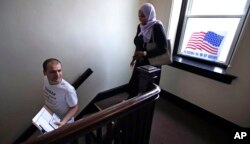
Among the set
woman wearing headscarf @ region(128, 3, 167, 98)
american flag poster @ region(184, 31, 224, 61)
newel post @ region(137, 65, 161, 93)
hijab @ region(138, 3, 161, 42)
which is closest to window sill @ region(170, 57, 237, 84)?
american flag poster @ region(184, 31, 224, 61)

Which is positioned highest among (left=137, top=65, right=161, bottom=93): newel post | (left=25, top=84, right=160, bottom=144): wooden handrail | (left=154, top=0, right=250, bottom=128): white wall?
(left=137, top=65, right=161, bottom=93): newel post

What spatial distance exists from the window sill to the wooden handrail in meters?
1.33

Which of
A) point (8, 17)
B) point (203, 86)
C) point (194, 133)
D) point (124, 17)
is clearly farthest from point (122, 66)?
point (8, 17)

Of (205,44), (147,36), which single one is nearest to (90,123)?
(147,36)

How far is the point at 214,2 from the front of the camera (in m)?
1.83

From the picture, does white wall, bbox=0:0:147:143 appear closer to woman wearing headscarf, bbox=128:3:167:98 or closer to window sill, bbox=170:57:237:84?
woman wearing headscarf, bbox=128:3:167:98

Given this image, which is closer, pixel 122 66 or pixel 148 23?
pixel 148 23

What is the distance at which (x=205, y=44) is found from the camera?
2.00 m

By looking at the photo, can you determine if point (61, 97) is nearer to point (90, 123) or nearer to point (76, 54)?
point (90, 123)

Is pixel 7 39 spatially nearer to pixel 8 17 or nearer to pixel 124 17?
pixel 8 17

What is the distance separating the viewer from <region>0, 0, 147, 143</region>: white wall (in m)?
1.46

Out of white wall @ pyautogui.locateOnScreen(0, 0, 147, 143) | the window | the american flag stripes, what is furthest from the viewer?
the american flag stripes

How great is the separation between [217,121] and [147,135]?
1397 millimetres

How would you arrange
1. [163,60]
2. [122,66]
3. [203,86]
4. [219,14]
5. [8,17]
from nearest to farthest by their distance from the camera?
[8,17]
[163,60]
[219,14]
[203,86]
[122,66]
